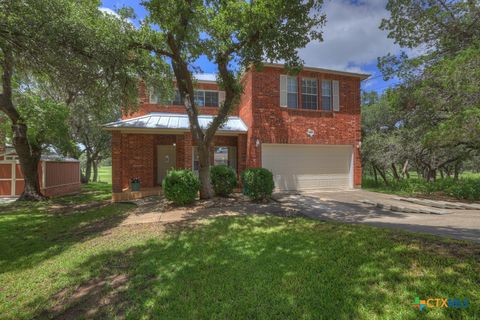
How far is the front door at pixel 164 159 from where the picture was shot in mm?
14203

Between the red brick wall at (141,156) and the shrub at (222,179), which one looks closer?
the shrub at (222,179)

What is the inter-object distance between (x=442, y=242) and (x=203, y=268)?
445 centimetres

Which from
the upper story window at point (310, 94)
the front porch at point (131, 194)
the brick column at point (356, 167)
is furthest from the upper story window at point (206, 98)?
the brick column at point (356, 167)

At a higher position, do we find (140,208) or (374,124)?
(374,124)

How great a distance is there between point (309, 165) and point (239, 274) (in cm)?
997

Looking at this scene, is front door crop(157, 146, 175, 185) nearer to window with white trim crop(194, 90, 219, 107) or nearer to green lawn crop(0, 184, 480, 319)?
window with white trim crop(194, 90, 219, 107)

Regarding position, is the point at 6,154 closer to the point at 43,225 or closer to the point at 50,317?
the point at 43,225

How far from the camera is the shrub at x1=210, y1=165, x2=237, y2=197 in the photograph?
9.92 metres

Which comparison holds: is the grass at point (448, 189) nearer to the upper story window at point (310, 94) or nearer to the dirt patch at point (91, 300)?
the upper story window at point (310, 94)

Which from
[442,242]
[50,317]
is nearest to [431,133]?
[442,242]

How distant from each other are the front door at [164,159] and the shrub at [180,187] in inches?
231

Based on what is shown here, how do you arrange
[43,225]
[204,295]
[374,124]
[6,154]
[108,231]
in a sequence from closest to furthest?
[204,295]
[108,231]
[43,225]
[6,154]
[374,124]

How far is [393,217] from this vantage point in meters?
7.24

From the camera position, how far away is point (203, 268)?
155 inches
